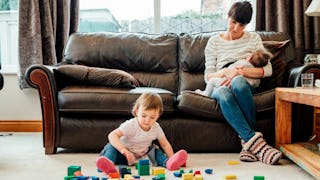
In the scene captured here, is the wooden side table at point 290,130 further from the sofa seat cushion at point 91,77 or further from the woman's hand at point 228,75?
the sofa seat cushion at point 91,77

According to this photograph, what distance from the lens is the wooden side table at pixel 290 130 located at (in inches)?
83.7

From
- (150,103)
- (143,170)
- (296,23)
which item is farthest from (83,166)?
(296,23)

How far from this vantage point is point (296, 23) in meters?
3.68

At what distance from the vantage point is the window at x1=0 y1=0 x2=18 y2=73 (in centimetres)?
407

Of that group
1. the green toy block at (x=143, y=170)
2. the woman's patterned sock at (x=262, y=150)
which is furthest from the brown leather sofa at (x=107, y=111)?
the green toy block at (x=143, y=170)

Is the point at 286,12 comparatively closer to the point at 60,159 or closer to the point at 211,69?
the point at 211,69

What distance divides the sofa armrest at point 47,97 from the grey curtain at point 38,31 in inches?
39.6

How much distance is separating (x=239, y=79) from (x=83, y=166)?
111cm

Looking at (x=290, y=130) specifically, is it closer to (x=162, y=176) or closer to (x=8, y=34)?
(x=162, y=176)

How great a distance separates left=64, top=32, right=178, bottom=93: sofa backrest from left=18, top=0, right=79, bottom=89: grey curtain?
35 cm

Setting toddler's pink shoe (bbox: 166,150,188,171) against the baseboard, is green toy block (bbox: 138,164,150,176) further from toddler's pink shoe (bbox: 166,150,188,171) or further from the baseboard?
the baseboard

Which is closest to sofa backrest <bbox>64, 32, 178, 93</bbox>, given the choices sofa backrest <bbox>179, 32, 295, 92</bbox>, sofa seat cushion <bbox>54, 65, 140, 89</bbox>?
sofa backrest <bbox>179, 32, 295, 92</bbox>

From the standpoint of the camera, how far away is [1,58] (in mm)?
4125

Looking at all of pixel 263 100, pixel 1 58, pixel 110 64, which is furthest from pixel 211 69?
pixel 1 58
